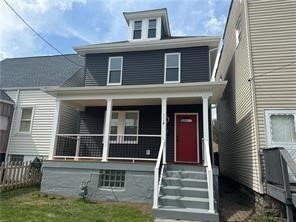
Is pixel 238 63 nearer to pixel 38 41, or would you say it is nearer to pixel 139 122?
pixel 139 122

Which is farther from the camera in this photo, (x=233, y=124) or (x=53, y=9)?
(x=233, y=124)

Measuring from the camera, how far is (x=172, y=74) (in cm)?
1113

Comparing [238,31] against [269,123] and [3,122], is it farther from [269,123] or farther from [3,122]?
[3,122]

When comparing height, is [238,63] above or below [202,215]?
above

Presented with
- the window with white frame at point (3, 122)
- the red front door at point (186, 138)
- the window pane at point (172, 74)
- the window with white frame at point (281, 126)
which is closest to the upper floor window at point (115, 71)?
the window pane at point (172, 74)

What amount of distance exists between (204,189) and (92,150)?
594 centimetres

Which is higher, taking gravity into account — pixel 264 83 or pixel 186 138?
pixel 264 83

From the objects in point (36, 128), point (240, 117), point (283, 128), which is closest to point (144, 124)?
point (240, 117)

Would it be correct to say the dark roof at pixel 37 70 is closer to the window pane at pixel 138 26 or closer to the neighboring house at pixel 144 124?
the neighboring house at pixel 144 124

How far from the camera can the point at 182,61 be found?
11156mm

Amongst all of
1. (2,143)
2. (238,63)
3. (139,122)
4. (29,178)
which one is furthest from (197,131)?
(2,143)

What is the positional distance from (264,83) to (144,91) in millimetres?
4203

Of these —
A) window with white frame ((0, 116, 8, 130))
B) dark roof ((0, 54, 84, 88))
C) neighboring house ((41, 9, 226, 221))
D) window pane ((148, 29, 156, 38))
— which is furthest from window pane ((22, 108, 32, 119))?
window pane ((148, 29, 156, 38))

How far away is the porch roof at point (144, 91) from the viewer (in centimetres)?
873
